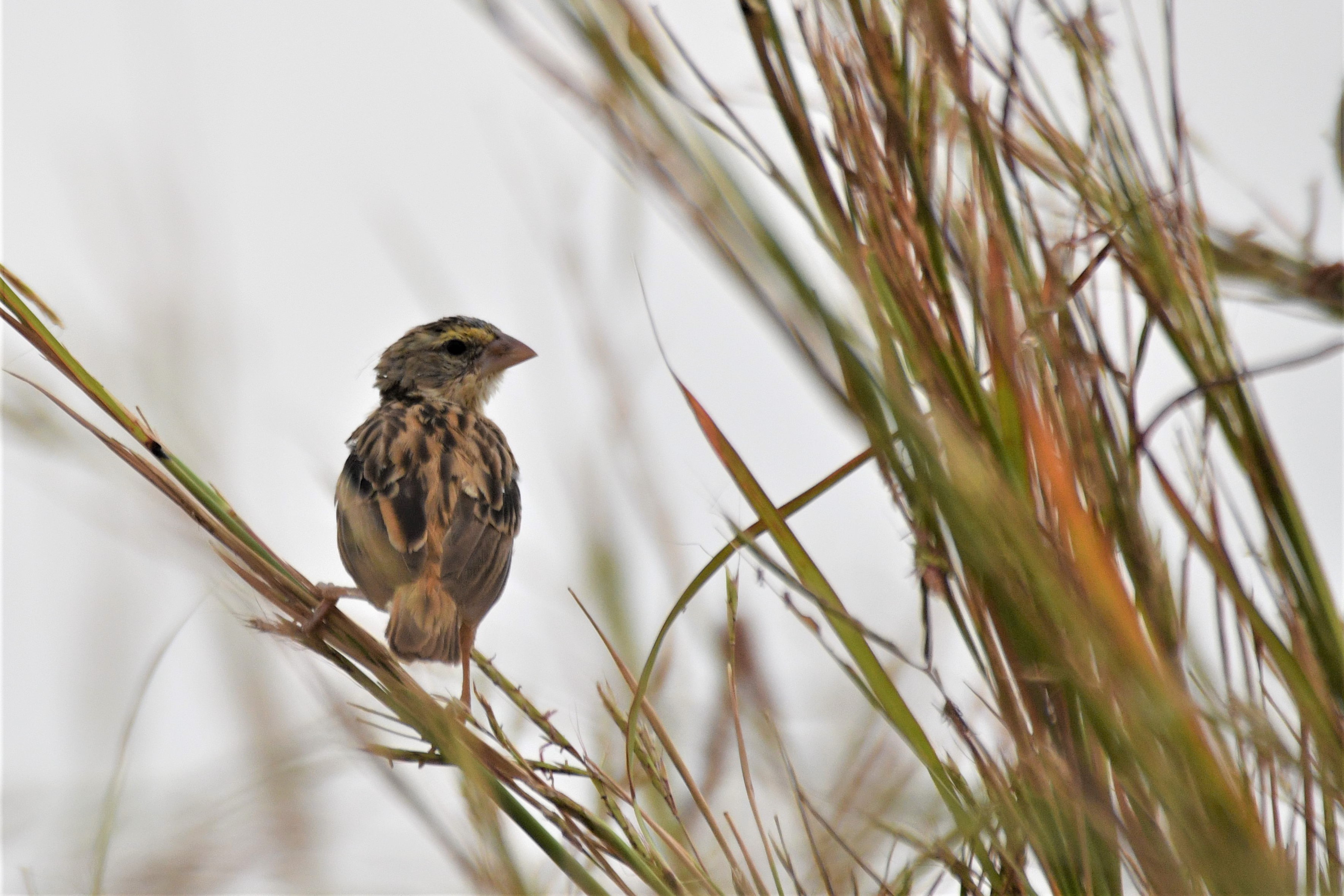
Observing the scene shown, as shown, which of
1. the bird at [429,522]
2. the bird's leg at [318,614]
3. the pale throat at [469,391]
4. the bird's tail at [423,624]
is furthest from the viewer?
the pale throat at [469,391]

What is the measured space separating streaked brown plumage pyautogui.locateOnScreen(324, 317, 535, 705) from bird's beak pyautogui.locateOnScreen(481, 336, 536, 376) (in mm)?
417

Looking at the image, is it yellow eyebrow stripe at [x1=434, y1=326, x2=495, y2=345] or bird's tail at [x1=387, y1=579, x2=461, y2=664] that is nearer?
bird's tail at [x1=387, y1=579, x2=461, y2=664]

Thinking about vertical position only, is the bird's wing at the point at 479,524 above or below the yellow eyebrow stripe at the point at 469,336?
below

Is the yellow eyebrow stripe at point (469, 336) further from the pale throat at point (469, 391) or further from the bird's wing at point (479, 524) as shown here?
the bird's wing at point (479, 524)

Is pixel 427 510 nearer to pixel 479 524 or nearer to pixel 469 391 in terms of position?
pixel 479 524

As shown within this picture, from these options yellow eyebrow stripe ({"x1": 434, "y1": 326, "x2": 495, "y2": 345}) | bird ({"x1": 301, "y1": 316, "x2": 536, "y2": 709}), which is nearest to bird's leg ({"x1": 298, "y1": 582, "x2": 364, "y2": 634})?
bird ({"x1": 301, "y1": 316, "x2": 536, "y2": 709})

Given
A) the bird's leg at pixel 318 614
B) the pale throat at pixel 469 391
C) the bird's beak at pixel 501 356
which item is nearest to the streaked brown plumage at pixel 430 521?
the pale throat at pixel 469 391

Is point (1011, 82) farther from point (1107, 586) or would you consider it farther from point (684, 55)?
point (1107, 586)

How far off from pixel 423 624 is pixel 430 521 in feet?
2.16

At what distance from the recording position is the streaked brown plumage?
396 centimetres

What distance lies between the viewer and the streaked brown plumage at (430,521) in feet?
13.0

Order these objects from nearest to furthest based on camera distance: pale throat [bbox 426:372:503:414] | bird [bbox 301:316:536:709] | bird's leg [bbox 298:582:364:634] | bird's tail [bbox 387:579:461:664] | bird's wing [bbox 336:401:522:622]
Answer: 1. bird's leg [bbox 298:582:364:634]
2. bird's tail [bbox 387:579:461:664]
3. bird [bbox 301:316:536:709]
4. bird's wing [bbox 336:401:522:622]
5. pale throat [bbox 426:372:503:414]

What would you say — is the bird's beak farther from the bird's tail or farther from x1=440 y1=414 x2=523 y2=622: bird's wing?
the bird's tail

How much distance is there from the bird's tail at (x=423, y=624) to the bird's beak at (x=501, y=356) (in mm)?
2333
